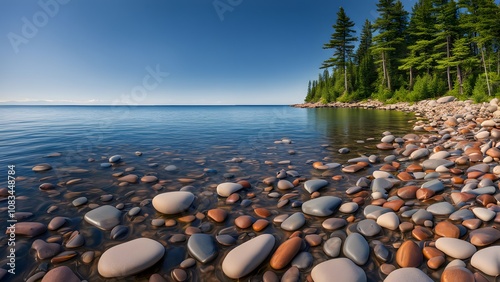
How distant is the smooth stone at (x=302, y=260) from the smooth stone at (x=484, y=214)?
244cm

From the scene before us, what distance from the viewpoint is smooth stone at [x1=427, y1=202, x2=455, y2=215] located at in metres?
3.19

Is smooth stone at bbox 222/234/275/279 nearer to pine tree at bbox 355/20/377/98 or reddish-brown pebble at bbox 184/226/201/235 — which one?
reddish-brown pebble at bbox 184/226/201/235

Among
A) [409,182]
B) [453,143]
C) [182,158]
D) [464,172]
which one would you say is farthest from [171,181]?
[453,143]

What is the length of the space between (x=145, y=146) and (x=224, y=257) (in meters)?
7.44

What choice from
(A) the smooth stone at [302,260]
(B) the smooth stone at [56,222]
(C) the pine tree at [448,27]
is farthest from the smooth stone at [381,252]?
(C) the pine tree at [448,27]

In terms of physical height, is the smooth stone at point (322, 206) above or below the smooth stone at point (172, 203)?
below

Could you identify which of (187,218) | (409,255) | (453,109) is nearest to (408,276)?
(409,255)

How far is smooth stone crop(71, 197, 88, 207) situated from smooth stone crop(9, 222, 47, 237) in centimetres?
68

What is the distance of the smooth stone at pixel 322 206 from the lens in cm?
339

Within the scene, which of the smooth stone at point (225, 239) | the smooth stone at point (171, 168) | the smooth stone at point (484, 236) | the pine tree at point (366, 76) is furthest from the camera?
the pine tree at point (366, 76)

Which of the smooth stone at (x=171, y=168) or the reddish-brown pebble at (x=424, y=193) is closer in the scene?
the reddish-brown pebble at (x=424, y=193)

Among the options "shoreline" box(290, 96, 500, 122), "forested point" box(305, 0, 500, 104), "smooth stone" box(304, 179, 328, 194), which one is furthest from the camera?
"forested point" box(305, 0, 500, 104)

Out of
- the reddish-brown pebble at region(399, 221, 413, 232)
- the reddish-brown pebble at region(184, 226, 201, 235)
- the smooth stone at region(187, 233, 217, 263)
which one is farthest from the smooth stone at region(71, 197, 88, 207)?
the reddish-brown pebble at region(399, 221, 413, 232)

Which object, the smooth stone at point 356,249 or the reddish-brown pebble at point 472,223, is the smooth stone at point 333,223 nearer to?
the smooth stone at point 356,249
